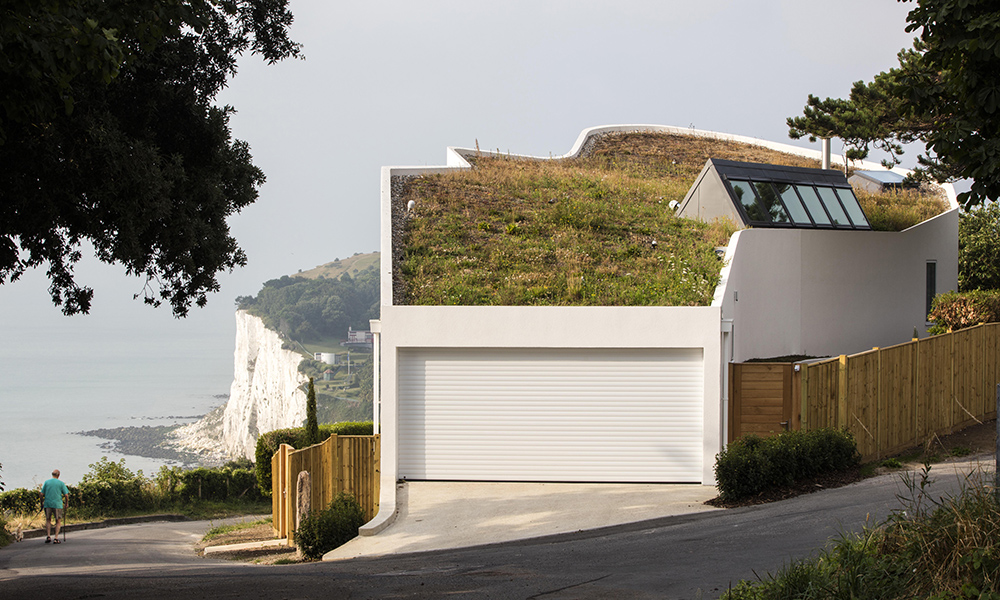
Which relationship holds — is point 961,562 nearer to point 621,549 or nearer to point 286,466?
point 621,549

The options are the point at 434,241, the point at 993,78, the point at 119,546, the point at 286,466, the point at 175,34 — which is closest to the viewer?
the point at 175,34

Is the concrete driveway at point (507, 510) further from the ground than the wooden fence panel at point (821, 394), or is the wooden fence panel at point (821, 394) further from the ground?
the wooden fence panel at point (821, 394)

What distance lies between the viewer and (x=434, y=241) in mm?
18688

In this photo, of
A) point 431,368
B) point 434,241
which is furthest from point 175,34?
point 434,241

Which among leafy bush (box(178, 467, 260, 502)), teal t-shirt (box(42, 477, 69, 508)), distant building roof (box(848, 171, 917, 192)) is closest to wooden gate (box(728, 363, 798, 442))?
teal t-shirt (box(42, 477, 69, 508))

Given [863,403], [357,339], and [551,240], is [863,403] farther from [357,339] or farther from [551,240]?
[357,339]

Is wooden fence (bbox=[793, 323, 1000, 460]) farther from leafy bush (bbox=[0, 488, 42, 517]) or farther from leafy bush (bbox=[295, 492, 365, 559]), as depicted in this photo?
leafy bush (bbox=[0, 488, 42, 517])

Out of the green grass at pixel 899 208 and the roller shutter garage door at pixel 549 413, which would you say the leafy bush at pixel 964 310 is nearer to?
the green grass at pixel 899 208

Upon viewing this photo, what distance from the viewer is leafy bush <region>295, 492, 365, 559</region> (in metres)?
12.0

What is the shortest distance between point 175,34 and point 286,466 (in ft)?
28.0

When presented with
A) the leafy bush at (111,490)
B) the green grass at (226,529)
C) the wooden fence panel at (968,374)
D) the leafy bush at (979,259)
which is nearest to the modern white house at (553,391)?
the wooden fence panel at (968,374)

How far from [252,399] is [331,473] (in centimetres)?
7426

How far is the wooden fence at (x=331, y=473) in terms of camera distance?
528 inches

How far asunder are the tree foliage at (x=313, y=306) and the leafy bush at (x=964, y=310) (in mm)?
75366
